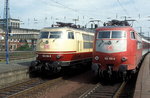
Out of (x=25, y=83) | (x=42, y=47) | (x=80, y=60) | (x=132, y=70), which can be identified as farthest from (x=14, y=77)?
(x=132, y=70)

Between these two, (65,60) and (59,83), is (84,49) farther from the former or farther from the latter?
(59,83)

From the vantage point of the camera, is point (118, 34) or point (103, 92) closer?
point (103, 92)

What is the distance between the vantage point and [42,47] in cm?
1523

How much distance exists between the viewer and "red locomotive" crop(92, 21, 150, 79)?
12586mm

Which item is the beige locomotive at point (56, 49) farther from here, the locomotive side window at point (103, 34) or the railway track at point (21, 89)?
the locomotive side window at point (103, 34)

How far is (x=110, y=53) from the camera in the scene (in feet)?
42.0

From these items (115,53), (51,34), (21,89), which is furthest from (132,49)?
(21,89)

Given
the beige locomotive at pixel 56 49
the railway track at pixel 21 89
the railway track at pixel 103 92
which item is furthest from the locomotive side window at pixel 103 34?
the railway track at pixel 21 89

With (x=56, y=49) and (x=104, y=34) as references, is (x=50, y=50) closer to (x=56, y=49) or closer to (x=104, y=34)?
(x=56, y=49)

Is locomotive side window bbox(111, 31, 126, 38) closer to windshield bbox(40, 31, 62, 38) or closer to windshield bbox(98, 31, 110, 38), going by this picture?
windshield bbox(98, 31, 110, 38)

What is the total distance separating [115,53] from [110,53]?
0.90 feet

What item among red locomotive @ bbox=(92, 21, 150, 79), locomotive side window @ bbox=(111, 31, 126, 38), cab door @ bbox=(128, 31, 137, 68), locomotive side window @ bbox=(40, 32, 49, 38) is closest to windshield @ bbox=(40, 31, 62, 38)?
locomotive side window @ bbox=(40, 32, 49, 38)

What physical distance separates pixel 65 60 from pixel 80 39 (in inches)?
107

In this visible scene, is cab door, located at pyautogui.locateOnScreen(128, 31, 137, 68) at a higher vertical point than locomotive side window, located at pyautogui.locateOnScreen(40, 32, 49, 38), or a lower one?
lower
